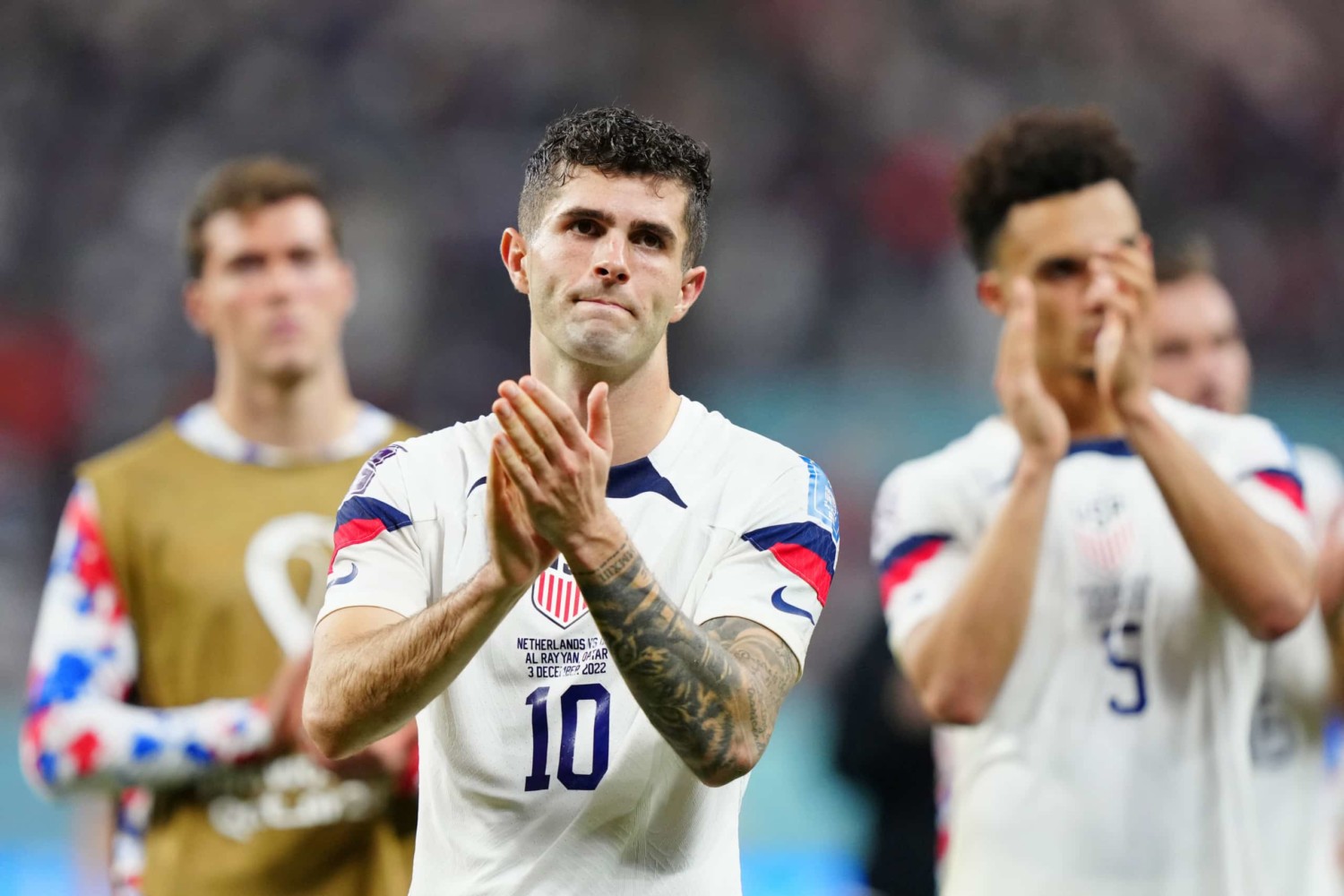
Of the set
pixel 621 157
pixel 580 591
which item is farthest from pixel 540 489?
pixel 621 157

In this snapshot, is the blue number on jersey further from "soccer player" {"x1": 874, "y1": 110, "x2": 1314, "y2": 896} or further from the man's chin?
the man's chin

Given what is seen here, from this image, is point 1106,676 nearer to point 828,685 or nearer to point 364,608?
point 364,608

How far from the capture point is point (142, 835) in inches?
178

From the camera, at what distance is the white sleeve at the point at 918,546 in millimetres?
4410

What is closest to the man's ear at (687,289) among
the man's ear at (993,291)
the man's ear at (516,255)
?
the man's ear at (516,255)

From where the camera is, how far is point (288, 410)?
482cm

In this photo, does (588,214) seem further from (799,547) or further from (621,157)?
(799,547)

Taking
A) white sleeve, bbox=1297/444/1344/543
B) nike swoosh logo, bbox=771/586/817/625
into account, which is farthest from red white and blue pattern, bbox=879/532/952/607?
nike swoosh logo, bbox=771/586/817/625

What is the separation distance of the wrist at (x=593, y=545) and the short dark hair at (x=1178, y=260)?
3.61 m

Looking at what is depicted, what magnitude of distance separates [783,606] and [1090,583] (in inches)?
68.1

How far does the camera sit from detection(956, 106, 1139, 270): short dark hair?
179 inches

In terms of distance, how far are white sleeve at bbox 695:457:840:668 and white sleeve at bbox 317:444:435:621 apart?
50cm

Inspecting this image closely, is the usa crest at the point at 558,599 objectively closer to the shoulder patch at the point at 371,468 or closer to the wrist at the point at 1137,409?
the shoulder patch at the point at 371,468

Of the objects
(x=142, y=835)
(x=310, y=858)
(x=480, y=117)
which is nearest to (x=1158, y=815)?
(x=310, y=858)
